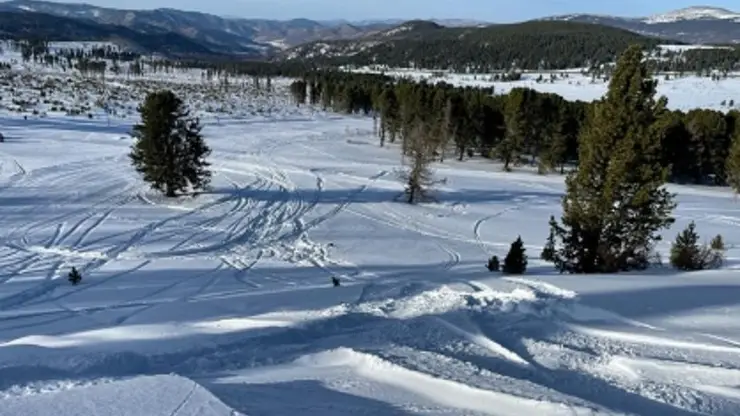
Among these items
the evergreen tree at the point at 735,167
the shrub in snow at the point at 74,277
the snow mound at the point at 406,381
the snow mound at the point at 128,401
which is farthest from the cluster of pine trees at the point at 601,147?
the snow mound at the point at 128,401

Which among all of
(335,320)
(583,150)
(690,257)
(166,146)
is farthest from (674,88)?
(335,320)

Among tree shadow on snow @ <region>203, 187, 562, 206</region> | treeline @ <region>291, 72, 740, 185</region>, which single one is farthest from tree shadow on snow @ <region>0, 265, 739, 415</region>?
treeline @ <region>291, 72, 740, 185</region>

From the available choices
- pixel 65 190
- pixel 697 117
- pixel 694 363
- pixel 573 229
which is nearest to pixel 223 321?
pixel 694 363

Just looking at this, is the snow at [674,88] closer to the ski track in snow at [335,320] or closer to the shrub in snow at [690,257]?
the ski track in snow at [335,320]

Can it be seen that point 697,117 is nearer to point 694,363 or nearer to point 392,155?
point 392,155

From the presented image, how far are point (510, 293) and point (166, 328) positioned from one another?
7.33 m

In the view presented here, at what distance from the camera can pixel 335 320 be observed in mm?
12328

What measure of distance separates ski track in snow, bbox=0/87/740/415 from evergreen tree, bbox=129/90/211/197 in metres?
3.22

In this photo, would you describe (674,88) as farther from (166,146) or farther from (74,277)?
(74,277)

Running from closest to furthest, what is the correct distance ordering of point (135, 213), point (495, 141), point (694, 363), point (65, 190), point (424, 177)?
point (694, 363) < point (135, 213) < point (65, 190) < point (424, 177) < point (495, 141)

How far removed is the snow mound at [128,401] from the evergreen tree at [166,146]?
1208 inches

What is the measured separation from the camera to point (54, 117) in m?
72.9

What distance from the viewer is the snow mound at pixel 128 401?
24.2ft

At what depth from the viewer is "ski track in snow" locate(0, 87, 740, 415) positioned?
8836 millimetres
